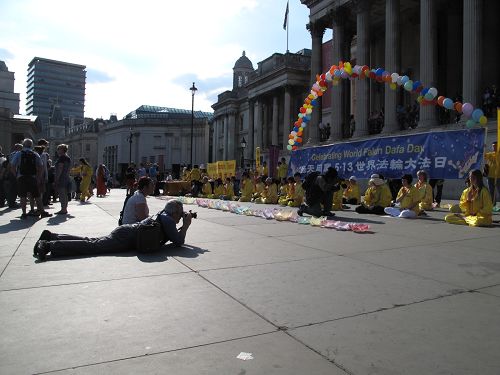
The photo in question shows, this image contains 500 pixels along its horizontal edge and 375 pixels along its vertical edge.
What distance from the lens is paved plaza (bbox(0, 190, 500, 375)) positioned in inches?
98.3

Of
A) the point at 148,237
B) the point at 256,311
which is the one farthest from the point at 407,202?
the point at 256,311

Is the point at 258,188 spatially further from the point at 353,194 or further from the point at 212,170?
the point at 212,170

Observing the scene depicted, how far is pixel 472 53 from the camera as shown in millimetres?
19891

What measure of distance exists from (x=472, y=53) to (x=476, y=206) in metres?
13.6

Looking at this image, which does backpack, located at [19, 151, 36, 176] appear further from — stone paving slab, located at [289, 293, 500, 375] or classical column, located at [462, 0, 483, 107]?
classical column, located at [462, 0, 483, 107]

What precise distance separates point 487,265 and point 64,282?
5.00 metres

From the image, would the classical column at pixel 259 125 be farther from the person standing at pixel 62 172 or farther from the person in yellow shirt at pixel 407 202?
the person standing at pixel 62 172

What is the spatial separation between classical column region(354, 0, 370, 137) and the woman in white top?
72.6ft

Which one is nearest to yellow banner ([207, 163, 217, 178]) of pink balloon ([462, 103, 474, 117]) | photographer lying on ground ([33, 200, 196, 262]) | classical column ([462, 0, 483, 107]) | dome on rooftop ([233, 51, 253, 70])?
classical column ([462, 0, 483, 107])

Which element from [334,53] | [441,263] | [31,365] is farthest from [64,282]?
[334,53]

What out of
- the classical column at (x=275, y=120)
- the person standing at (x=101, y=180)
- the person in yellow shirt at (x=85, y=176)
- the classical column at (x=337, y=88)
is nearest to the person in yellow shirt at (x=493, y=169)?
the person in yellow shirt at (x=85, y=176)

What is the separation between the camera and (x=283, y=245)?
22.0ft

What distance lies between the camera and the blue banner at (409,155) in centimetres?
1159

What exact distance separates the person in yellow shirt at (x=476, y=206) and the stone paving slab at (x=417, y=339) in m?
6.48
